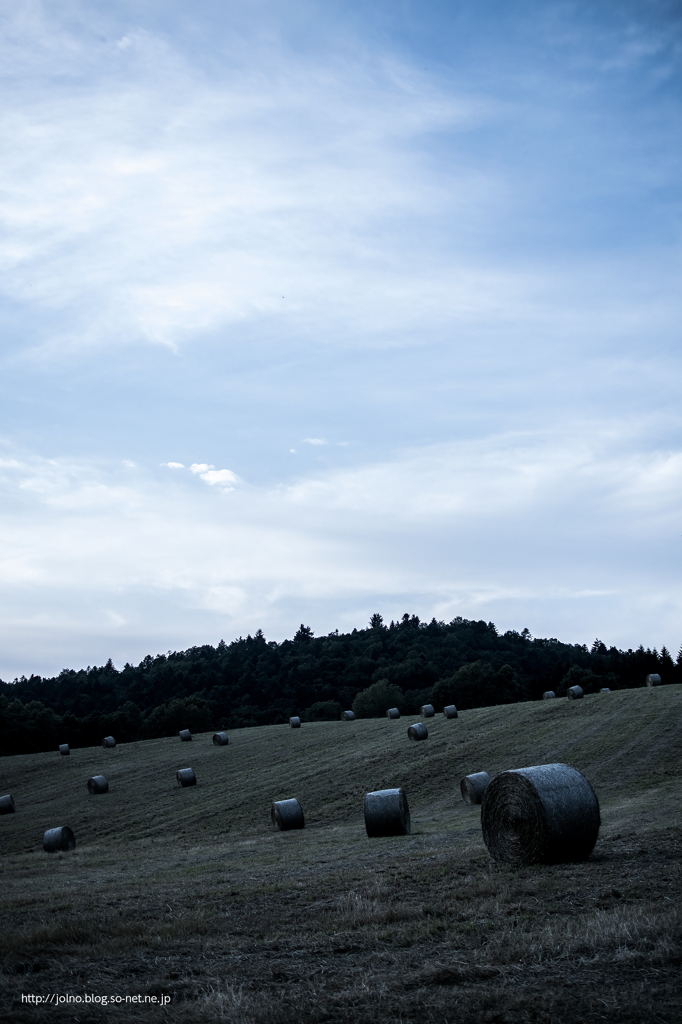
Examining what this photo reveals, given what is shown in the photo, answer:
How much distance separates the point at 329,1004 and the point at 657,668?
265 feet

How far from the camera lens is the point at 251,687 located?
10494 centimetres

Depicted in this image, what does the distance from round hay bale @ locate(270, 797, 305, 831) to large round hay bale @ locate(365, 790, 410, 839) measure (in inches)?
171

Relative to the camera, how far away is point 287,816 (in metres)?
21.2

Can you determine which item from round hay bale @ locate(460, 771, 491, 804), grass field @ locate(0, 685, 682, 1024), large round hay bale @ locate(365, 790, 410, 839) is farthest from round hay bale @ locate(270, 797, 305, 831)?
round hay bale @ locate(460, 771, 491, 804)

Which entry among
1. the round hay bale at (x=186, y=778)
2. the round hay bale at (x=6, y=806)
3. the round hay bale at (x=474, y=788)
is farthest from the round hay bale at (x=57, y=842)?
the round hay bale at (x=6, y=806)

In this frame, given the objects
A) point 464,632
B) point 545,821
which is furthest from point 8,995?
point 464,632

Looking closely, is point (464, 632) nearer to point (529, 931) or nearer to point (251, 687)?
point (251, 687)

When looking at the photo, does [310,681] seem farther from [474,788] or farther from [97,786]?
[474,788]

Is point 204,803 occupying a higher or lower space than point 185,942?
lower

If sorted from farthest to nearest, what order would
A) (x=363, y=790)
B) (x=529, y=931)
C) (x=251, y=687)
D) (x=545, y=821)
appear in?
(x=251, y=687)
(x=363, y=790)
(x=545, y=821)
(x=529, y=931)

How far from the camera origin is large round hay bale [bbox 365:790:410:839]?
17.1 metres

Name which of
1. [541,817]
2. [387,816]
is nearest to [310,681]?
[387,816]

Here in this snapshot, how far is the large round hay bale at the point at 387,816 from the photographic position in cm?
1714

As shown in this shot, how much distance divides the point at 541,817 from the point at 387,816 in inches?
281
